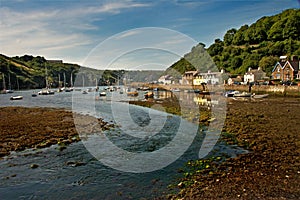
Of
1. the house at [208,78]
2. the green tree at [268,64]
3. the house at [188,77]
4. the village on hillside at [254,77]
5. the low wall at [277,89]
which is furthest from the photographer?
the house at [188,77]

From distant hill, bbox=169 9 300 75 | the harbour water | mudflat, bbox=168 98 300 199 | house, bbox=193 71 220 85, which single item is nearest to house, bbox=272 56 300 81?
distant hill, bbox=169 9 300 75

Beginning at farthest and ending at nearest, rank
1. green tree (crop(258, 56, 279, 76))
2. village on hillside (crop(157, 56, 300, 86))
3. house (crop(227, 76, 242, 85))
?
1. house (crop(227, 76, 242, 85))
2. green tree (crop(258, 56, 279, 76))
3. village on hillside (crop(157, 56, 300, 86))

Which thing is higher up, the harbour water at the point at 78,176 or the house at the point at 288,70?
the house at the point at 288,70

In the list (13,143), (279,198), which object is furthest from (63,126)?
(279,198)

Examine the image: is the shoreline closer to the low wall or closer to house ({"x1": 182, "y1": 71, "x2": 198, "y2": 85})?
the low wall

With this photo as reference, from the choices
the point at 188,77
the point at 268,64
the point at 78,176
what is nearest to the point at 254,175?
the point at 78,176

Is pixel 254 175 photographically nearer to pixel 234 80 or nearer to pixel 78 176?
pixel 78 176

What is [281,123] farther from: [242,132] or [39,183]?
[39,183]

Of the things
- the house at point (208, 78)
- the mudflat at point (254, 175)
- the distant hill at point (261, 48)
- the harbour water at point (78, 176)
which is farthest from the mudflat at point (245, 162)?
the house at point (208, 78)

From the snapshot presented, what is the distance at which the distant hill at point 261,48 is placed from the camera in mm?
99812

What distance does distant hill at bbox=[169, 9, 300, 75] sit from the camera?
9981 cm

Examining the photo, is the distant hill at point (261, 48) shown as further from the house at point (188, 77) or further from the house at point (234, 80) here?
the house at point (234, 80)

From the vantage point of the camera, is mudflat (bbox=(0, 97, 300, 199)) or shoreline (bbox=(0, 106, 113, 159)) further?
shoreline (bbox=(0, 106, 113, 159))

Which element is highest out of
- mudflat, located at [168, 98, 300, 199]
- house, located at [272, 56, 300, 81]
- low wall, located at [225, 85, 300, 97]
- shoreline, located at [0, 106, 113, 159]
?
house, located at [272, 56, 300, 81]
